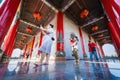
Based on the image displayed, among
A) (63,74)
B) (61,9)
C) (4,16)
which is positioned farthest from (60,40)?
(63,74)

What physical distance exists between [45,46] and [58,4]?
18.3ft

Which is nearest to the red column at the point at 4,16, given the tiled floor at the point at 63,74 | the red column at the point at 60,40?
the tiled floor at the point at 63,74

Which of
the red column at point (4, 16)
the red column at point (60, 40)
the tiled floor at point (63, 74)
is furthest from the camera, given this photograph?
the red column at point (60, 40)

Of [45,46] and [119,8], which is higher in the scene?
[119,8]

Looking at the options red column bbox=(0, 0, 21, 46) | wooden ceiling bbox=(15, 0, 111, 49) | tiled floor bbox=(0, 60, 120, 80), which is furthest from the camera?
wooden ceiling bbox=(15, 0, 111, 49)

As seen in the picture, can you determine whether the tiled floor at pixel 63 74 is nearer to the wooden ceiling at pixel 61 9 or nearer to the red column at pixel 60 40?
the red column at pixel 60 40

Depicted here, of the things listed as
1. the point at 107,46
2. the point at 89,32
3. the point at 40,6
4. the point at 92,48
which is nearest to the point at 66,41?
the point at 92,48

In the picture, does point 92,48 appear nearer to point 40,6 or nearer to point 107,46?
point 40,6

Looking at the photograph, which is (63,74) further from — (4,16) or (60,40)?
(60,40)

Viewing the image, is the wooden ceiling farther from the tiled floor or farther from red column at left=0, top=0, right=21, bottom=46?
the tiled floor

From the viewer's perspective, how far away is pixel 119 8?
2547 mm

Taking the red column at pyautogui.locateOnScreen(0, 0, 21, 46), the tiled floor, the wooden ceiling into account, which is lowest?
the tiled floor

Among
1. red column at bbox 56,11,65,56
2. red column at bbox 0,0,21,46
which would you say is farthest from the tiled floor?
red column at bbox 56,11,65,56

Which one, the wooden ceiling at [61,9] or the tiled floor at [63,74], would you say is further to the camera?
the wooden ceiling at [61,9]
